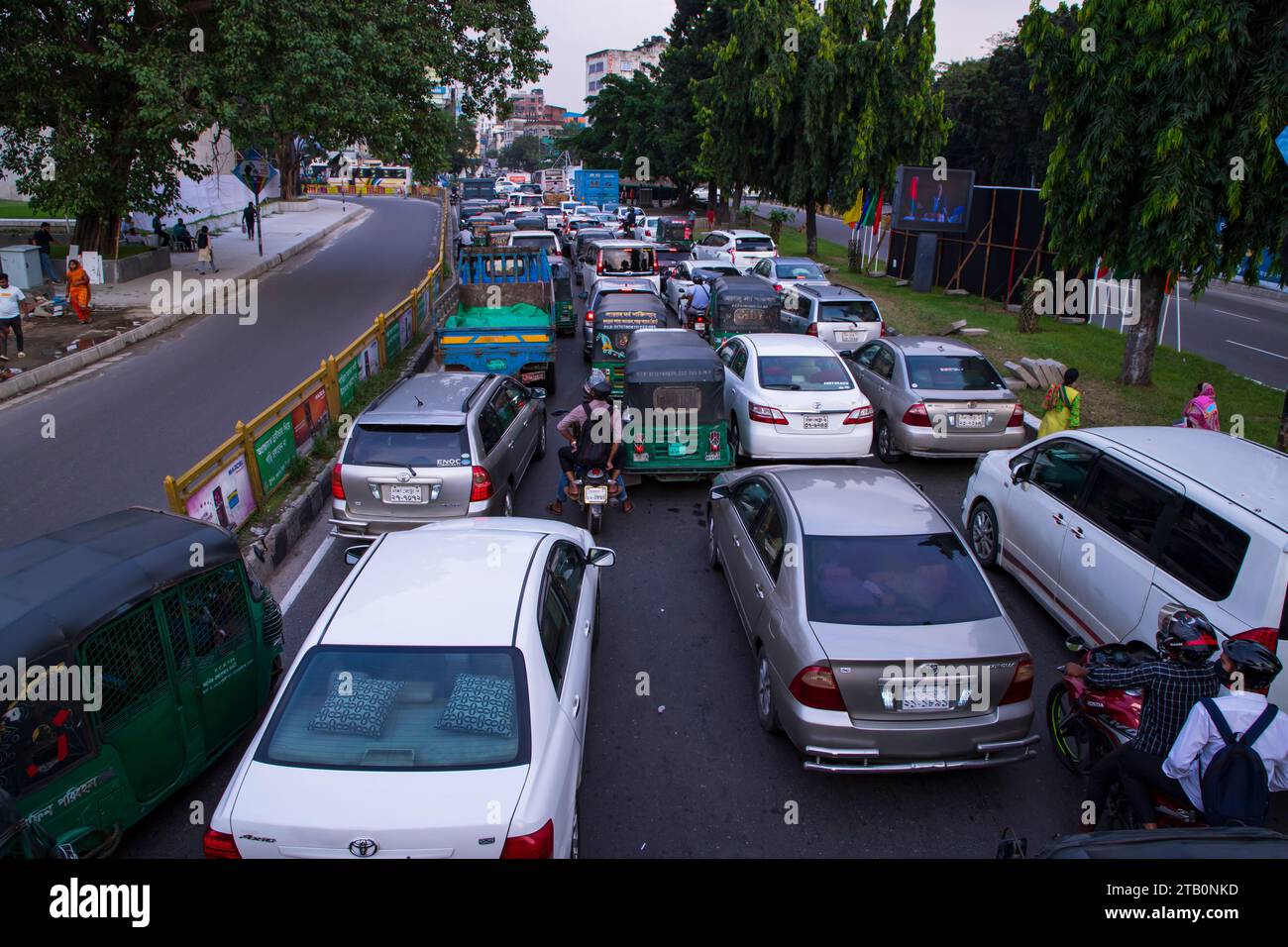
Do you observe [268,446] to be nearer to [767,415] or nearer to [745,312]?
[767,415]

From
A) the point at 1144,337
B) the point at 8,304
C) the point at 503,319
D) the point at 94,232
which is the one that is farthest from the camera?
the point at 94,232

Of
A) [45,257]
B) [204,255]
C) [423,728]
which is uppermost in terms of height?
[204,255]

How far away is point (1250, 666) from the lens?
13.4 ft

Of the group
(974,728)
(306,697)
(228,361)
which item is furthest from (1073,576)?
(228,361)

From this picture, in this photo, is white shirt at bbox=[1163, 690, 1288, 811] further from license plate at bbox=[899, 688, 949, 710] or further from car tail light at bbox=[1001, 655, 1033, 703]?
license plate at bbox=[899, 688, 949, 710]

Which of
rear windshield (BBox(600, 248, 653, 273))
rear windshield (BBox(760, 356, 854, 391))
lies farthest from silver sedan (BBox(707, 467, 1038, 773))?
rear windshield (BBox(600, 248, 653, 273))

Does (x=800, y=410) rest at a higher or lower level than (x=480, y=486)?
higher

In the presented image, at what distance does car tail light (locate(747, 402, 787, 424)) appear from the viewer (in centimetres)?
1028

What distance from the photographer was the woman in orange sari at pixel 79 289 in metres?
17.9

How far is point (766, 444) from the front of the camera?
33.9ft

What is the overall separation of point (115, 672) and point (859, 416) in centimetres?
837

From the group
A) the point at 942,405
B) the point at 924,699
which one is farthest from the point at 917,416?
the point at 924,699

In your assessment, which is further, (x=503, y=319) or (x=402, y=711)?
(x=503, y=319)
